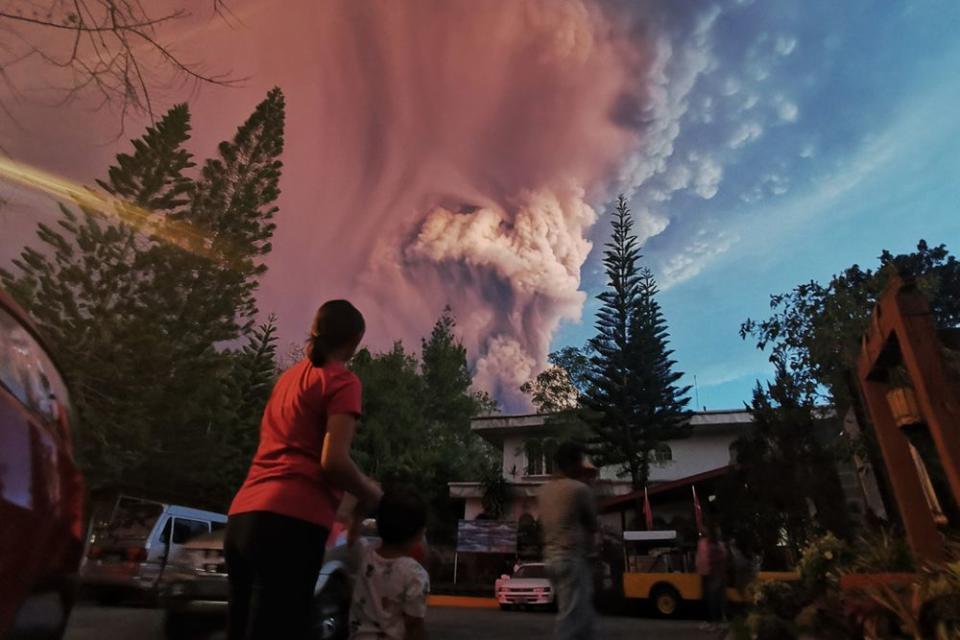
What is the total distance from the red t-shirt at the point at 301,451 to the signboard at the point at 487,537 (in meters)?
20.3

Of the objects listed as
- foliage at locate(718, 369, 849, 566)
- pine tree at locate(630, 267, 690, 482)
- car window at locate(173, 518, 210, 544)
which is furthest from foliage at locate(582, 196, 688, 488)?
car window at locate(173, 518, 210, 544)

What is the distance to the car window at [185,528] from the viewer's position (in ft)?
38.2

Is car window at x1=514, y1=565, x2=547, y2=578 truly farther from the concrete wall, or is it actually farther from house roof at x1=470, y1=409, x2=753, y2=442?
house roof at x1=470, y1=409, x2=753, y2=442

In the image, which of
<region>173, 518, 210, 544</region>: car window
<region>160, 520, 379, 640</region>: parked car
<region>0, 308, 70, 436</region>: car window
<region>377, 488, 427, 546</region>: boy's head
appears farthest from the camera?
<region>173, 518, 210, 544</region>: car window

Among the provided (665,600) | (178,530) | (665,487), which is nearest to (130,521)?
(178,530)

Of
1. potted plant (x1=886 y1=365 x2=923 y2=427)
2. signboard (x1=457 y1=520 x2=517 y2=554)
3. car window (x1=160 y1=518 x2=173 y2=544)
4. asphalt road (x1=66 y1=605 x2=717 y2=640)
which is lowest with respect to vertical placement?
asphalt road (x1=66 y1=605 x2=717 y2=640)

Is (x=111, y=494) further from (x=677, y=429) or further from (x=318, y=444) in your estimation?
(x=677, y=429)

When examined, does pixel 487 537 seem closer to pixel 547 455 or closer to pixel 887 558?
pixel 547 455

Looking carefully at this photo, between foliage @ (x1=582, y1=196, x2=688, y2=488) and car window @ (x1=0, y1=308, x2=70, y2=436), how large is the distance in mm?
27454

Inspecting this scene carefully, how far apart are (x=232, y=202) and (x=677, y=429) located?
22792mm

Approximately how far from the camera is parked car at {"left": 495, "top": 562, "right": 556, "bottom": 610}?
15406mm

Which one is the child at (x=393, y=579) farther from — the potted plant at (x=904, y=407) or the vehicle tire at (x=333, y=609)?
the potted plant at (x=904, y=407)

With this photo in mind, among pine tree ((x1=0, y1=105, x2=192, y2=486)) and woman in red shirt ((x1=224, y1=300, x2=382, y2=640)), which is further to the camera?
pine tree ((x1=0, y1=105, x2=192, y2=486))

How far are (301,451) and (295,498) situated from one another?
0.53 feet
